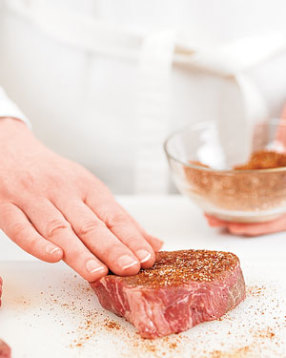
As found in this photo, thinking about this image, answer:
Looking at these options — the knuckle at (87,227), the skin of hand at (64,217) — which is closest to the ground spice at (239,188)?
the skin of hand at (64,217)

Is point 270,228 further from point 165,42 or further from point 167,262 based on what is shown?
point 165,42

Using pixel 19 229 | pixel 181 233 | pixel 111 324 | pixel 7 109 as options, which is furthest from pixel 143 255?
pixel 7 109

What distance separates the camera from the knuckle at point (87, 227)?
1.29 metres

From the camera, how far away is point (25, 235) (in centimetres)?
126

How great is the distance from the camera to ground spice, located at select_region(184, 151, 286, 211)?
1.45 m

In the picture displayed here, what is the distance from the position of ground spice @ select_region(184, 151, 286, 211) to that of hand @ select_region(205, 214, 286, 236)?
67 millimetres

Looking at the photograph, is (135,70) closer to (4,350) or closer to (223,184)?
(223,184)

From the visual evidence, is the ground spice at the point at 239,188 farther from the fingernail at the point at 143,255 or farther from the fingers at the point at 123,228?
the fingernail at the point at 143,255

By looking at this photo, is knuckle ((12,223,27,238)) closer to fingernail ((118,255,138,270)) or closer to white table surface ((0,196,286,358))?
white table surface ((0,196,286,358))

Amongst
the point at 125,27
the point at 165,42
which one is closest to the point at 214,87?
the point at 165,42

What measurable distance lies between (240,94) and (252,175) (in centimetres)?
48

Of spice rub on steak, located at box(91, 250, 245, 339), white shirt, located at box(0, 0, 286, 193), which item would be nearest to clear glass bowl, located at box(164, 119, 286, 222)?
white shirt, located at box(0, 0, 286, 193)

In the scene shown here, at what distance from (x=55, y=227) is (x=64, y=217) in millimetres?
66

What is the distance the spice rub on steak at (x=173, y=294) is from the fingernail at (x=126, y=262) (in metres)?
0.02
